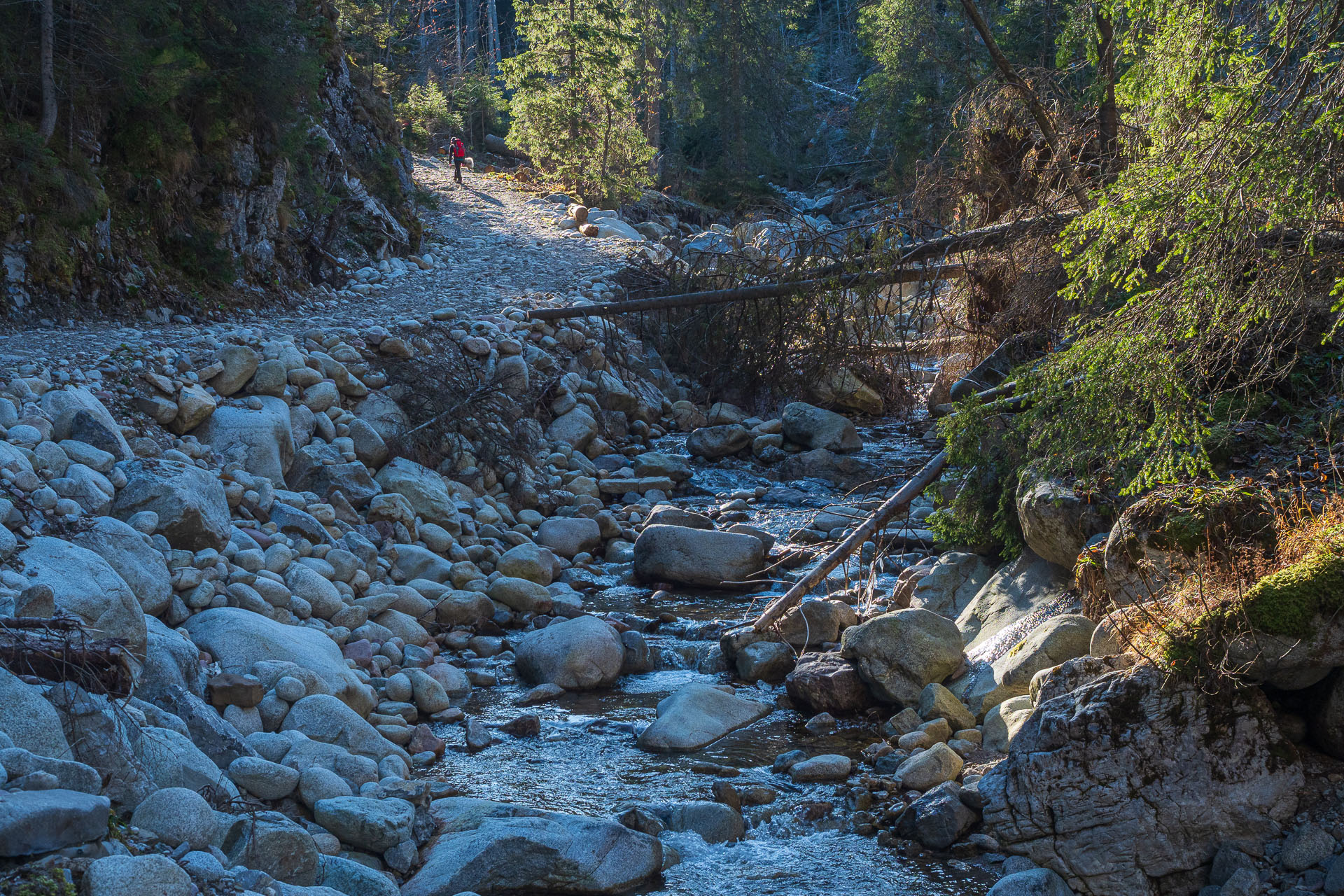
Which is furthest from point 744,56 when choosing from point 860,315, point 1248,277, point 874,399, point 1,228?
point 1248,277

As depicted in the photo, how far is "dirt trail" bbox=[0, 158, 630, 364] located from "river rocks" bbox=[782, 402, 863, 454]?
12.7 feet

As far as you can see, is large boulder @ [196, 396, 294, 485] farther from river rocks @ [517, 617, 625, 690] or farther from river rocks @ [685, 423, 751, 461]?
river rocks @ [685, 423, 751, 461]

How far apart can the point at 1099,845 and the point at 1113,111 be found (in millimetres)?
6102

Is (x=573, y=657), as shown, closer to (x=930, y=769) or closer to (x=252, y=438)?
(x=930, y=769)

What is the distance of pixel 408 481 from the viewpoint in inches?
349

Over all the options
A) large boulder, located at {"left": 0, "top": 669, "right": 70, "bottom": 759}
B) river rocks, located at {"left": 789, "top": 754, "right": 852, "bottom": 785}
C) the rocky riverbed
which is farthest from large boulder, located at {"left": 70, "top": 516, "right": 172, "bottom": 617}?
river rocks, located at {"left": 789, "top": 754, "right": 852, "bottom": 785}

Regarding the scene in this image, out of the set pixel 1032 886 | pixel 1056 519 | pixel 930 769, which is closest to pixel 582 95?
pixel 1056 519

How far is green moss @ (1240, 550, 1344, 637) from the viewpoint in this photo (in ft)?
14.0

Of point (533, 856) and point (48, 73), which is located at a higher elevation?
point (48, 73)

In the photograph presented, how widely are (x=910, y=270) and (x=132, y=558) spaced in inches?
258

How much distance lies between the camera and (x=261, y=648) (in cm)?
549

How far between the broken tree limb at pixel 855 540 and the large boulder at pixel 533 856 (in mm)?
2591

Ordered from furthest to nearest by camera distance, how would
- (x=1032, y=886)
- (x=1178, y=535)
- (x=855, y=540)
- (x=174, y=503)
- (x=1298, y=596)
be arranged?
(x=855, y=540) → (x=174, y=503) → (x=1178, y=535) → (x=1298, y=596) → (x=1032, y=886)

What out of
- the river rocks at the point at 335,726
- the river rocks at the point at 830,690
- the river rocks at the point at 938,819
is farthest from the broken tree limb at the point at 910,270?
the river rocks at the point at 335,726
